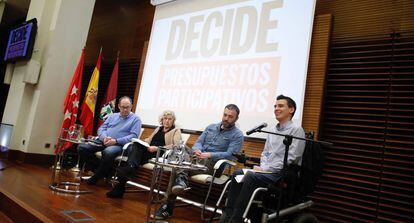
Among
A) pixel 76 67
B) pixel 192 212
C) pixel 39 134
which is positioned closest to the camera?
pixel 192 212

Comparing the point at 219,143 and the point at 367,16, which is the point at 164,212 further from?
the point at 367,16

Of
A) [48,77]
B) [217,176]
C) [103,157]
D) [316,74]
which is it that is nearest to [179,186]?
[217,176]

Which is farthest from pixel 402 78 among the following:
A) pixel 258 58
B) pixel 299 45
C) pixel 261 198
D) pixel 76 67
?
A: pixel 76 67

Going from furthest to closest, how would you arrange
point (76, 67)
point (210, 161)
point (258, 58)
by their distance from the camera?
point (76, 67) < point (258, 58) < point (210, 161)

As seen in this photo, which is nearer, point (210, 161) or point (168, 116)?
point (210, 161)

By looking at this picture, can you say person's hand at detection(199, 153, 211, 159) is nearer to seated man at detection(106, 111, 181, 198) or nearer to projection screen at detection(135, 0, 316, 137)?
seated man at detection(106, 111, 181, 198)

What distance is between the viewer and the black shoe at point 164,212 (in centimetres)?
272

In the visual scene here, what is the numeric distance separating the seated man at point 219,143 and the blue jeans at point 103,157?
1.05 metres

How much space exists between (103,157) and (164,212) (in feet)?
4.22

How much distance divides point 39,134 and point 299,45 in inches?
168

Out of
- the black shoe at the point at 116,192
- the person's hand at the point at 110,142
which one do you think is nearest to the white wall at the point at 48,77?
the person's hand at the point at 110,142

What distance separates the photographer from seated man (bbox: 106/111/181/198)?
3.32 metres

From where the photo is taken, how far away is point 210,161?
10.4 ft

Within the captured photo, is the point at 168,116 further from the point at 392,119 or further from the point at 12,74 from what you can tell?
the point at 12,74
